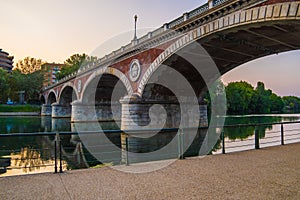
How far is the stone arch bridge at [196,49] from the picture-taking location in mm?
14422

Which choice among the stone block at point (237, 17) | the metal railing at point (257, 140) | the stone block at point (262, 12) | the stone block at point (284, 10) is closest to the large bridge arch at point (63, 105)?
the metal railing at point (257, 140)

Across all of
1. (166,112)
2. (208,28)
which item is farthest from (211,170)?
(166,112)

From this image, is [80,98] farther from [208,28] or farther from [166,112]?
[208,28]

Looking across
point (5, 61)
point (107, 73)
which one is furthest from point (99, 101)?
point (5, 61)

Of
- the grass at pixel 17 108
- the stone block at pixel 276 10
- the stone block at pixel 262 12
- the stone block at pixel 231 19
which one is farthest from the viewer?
the grass at pixel 17 108

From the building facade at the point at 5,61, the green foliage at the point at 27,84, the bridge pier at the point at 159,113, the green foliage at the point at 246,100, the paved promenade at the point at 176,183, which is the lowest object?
the paved promenade at the point at 176,183

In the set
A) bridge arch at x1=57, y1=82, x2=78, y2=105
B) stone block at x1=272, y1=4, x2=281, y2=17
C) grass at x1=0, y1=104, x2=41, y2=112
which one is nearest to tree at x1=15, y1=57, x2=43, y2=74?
grass at x1=0, y1=104, x2=41, y2=112

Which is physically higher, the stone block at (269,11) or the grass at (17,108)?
the stone block at (269,11)

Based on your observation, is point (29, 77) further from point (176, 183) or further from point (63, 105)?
point (176, 183)

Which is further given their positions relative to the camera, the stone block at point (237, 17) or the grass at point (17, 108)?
the grass at point (17, 108)

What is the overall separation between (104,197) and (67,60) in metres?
98.0

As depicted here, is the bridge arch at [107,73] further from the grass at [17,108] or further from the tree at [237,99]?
the tree at [237,99]

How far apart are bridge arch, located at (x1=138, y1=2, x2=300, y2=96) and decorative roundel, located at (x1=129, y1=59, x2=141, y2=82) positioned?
121 cm

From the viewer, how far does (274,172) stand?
6309 millimetres
